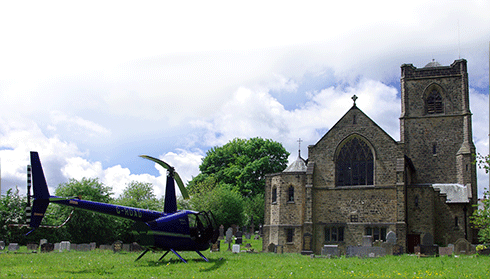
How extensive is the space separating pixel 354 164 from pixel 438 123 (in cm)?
1142

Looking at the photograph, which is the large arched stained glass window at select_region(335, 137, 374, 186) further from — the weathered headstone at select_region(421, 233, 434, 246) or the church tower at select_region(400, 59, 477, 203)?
the church tower at select_region(400, 59, 477, 203)

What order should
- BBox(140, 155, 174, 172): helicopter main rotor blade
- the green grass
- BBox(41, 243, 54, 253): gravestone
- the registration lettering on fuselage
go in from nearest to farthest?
the green grass < the registration lettering on fuselage < BBox(140, 155, 174, 172): helicopter main rotor blade < BBox(41, 243, 54, 253): gravestone

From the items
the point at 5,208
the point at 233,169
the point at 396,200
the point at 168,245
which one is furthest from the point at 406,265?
the point at 233,169

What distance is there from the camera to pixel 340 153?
35.1m

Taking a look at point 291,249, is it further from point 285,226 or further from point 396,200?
point 396,200

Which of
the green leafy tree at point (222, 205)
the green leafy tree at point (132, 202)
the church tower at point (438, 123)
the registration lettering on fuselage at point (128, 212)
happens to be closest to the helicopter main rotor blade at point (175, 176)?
the registration lettering on fuselage at point (128, 212)

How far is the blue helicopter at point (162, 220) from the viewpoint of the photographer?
54.4 feet

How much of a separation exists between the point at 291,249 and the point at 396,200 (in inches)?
332

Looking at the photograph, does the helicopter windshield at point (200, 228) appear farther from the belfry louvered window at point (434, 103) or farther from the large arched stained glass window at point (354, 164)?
the belfry louvered window at point (434, 103)

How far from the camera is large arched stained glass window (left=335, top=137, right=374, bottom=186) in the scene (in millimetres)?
34062

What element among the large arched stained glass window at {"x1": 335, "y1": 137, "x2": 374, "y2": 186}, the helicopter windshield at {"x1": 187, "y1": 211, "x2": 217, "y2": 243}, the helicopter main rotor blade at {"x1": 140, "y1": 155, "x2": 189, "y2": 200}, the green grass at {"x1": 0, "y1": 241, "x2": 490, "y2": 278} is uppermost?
the large arched stained glass window at {"x1": 335, "y1": 137, "x2": 374, "y2": 186}

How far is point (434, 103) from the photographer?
41.3m

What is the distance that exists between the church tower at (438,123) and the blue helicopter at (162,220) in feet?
88.0

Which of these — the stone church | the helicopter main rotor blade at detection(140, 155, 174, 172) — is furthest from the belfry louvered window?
the helicopter main rotor blade at detection(140, 155, 174, 172)
